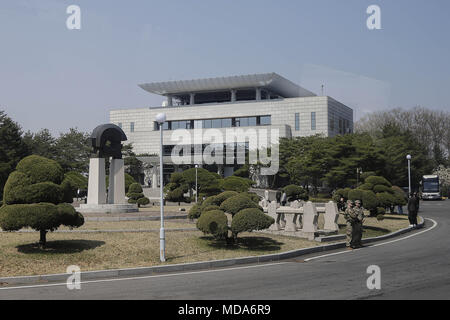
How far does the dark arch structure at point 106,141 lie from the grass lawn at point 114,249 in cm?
903

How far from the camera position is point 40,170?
45.6 ft

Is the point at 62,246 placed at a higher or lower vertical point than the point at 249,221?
lower

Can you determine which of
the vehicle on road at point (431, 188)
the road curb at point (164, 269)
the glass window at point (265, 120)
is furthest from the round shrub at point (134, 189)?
the glass window at point (265, 120)

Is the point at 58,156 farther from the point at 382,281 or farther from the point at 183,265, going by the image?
the point at 382,281

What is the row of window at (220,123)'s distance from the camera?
270ft

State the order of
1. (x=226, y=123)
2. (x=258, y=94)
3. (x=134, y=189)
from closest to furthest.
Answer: (x=134, y=189), (x=258, y=94), (x=226, y=123)

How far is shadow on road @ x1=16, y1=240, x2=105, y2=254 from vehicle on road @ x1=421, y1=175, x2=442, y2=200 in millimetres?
55149

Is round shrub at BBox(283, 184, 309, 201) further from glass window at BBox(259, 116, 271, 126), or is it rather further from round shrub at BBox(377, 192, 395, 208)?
glass window at BBox(259, 116, 271, 126)

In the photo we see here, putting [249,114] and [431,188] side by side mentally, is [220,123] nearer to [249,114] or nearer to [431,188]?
[249,114]

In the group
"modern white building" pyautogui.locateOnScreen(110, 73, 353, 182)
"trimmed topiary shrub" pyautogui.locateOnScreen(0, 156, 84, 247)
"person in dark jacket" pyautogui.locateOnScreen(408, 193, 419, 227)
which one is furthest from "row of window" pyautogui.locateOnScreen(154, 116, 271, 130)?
"trimmed topiary shrub" pyautogui.locateOnScreen(0, 156, 84, 247)

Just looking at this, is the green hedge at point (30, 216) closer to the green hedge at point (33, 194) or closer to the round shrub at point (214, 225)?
the green hedge at point (33, 194)

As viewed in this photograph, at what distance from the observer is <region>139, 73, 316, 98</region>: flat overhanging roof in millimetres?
81500

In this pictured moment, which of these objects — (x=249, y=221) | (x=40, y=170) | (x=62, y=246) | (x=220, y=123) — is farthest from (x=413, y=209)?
(x=220, y=123)

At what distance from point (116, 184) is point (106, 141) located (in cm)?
256
